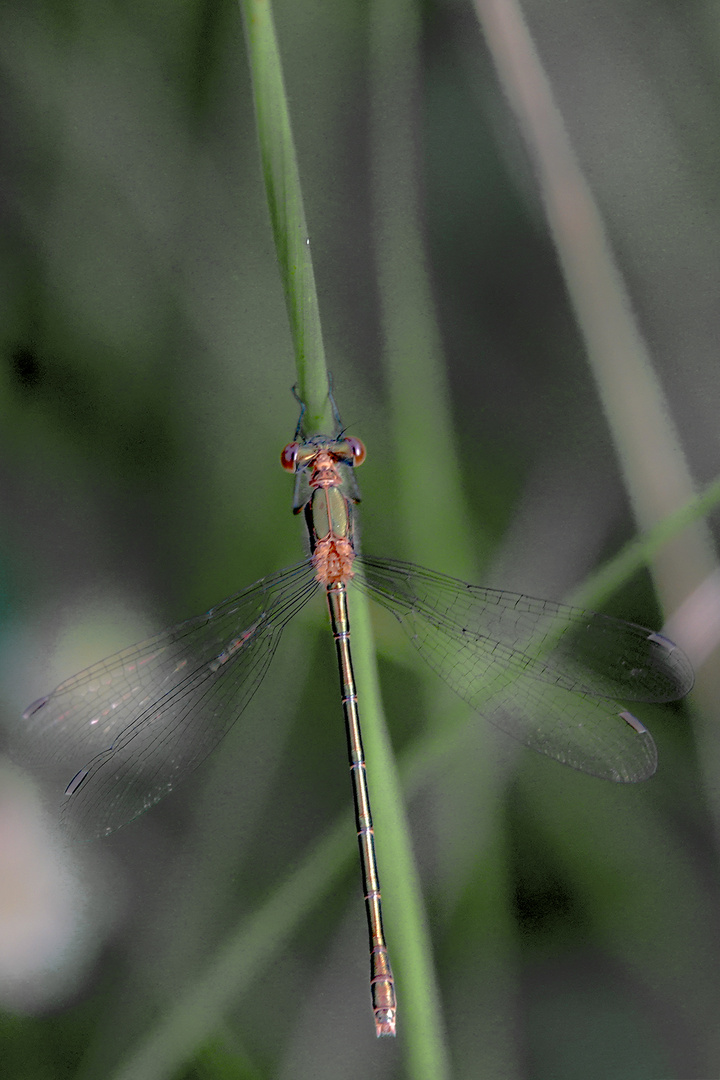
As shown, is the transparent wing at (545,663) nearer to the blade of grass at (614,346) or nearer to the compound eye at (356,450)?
the blade of grass at (614,346)

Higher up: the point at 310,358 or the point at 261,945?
the point at 310,358

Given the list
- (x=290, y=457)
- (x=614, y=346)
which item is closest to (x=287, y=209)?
(x=290, y=457)

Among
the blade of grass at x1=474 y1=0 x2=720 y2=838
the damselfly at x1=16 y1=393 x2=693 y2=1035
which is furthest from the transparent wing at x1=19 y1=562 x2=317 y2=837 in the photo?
the blade of grass at x1=474 y1=0 x2=720 y2=838

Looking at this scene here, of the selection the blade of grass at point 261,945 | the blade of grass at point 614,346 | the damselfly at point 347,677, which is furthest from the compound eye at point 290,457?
the blade of grass at point 614,346

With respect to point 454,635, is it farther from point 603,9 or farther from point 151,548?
point 603,9

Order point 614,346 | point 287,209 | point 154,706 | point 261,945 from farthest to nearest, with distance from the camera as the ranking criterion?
point 614,346 < point 287,209 < point 154,706 < point 261,945

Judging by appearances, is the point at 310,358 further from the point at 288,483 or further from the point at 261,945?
the point at 261,945

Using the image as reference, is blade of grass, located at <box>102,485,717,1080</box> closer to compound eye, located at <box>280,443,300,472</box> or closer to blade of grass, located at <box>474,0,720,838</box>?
compound eye, located at <box>280,443,300,472</box>

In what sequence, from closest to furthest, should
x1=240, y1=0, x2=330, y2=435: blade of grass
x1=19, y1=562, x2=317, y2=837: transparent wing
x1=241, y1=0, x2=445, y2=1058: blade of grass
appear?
x1=241, y1=0, x2=445, y2=1058: blade of grass
x1=19, y1=562, x2=317, y2=837: transparent wing
x1=240, y1=0, x2=330, y2=435: blade of grass
